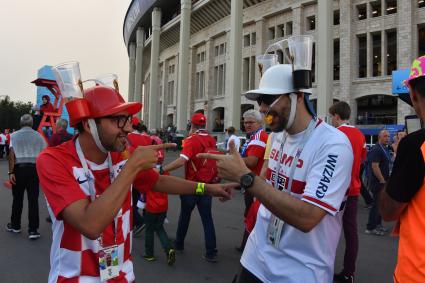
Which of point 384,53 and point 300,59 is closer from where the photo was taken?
point 300,59

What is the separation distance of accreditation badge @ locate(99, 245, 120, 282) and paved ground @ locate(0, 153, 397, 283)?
2.73m

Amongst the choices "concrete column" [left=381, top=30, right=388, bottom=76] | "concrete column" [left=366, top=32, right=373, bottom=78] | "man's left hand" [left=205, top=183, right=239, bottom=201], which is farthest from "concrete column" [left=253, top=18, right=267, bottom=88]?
"man's left hand" [left=205, top=183, right=239, bottom=201]

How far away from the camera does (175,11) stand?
4709 cm

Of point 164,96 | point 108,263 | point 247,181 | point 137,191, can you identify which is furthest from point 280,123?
point 164,96

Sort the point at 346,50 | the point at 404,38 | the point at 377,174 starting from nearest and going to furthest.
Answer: the point at 377,174 < the point at 404,38 < the point at 346,50

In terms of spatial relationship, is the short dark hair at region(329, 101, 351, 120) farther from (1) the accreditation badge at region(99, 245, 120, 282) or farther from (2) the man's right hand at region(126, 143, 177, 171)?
(1) the accreditation badge at region(99, 245, 120, 282)

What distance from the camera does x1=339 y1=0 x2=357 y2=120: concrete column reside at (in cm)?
3066

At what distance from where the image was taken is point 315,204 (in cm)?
188

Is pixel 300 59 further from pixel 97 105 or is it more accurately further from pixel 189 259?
pixel 189 259

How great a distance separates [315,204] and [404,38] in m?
30.9

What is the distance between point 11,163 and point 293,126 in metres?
6.05

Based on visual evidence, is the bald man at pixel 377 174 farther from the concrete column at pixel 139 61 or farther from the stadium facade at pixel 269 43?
the concrete column at pixel 139 61

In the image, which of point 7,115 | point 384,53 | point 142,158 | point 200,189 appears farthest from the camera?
point 7,115

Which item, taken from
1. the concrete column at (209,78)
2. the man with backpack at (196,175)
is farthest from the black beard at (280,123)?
the concrete column at (209,78)
